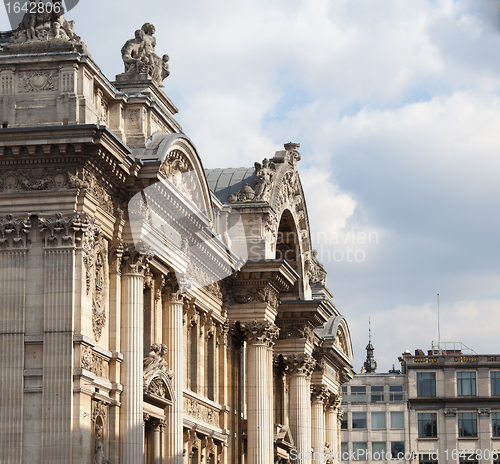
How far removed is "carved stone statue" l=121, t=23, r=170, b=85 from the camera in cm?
3816

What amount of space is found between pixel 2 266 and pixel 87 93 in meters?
5.42

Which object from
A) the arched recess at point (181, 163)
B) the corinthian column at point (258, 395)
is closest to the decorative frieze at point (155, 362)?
the arched recess at point (181, 163)

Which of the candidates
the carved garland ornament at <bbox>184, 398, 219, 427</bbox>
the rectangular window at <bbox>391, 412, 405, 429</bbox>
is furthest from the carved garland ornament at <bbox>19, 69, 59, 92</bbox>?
the rectangular window at <bbox>391, 412, 405, 429</bbox>

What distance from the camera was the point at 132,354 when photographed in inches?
1366

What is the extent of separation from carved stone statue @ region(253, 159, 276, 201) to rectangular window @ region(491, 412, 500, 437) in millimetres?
80190

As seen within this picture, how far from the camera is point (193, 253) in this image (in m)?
42.7

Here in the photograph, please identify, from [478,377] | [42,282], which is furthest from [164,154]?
[478,377]

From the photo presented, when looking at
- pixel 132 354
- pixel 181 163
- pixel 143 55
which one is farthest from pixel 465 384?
pixel 132 354

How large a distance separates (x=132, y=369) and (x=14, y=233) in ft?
18.4

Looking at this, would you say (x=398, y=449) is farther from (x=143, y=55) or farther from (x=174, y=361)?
(x=143, y=55)

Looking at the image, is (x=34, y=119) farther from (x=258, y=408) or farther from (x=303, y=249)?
(x=303, y=249)

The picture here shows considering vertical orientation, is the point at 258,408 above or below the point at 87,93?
below

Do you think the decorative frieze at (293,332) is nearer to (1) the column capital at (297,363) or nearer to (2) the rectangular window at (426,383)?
(1) the column capital at (297,363)

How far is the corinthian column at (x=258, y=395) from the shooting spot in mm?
48250
